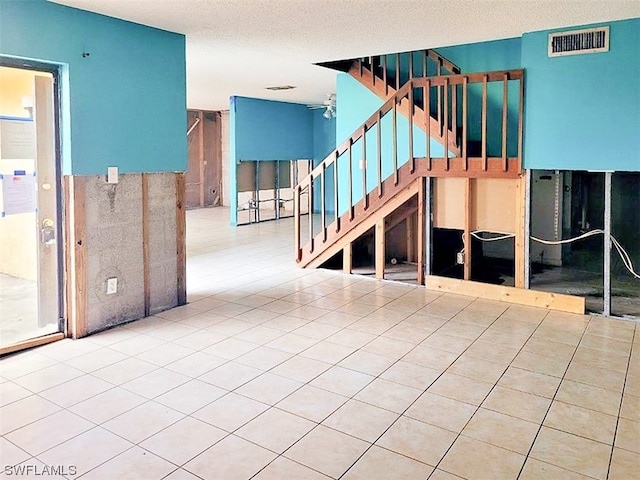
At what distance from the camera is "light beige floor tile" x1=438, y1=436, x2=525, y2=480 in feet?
8.21

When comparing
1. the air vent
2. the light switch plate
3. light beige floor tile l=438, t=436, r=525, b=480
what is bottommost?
light beige floor tile l=438, t=436, r=525, b=480

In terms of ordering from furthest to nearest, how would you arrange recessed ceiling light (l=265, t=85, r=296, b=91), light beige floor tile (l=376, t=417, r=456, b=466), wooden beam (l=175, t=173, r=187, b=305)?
recessed ceiling light (l=265, t=85, r=296, b=91), wooden beam (l=175, t=173, r=187, b=305), light beige floor tile (l=376, t=417, r=456, b=466)

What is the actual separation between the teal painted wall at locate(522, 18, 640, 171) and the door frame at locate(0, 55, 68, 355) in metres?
4.26

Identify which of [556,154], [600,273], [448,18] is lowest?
[600,273]

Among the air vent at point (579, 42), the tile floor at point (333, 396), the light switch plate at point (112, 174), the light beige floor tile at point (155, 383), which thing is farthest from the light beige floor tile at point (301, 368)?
the air vent at point (579, 42)

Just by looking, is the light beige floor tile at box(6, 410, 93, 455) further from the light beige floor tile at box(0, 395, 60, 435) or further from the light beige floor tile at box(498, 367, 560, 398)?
the light beige floor tile at box(498, 367, 560, 398)

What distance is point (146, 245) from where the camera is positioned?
499 centimetres

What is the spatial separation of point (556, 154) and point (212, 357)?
372 centimetres

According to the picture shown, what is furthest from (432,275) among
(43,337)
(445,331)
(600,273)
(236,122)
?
(236,122)

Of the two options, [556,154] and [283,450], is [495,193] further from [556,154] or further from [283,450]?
[283,450]

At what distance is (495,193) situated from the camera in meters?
5.70

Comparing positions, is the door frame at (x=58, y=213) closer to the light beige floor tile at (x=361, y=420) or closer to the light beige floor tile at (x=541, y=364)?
the light beige floor tile at (x=361, y=420)

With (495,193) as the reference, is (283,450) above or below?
below

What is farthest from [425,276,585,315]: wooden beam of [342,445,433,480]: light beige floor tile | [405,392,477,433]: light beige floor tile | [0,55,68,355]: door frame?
[0,55,68,355]: door frame
